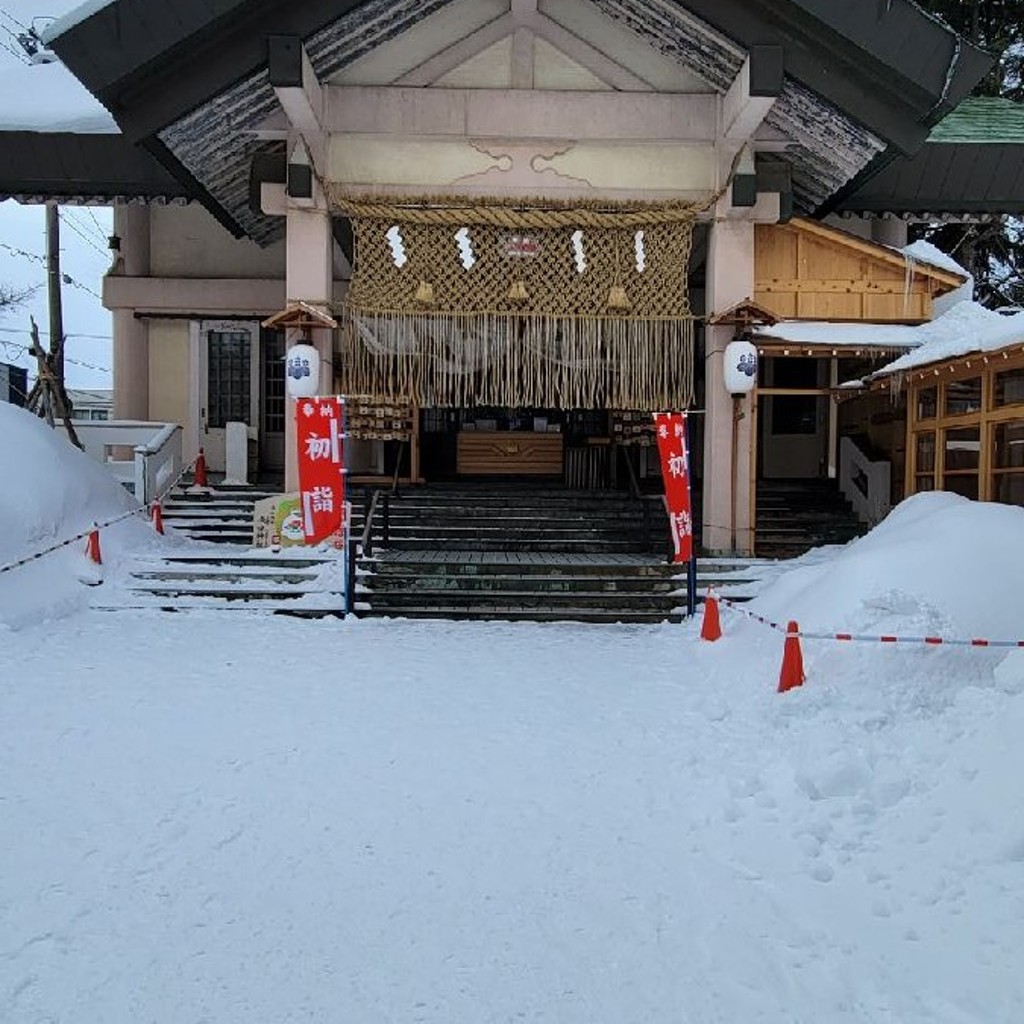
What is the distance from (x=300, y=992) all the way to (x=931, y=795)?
10.2 ft

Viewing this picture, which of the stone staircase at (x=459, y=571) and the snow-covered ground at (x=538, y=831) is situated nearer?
the snow-covered ground at (x=538, y=831)

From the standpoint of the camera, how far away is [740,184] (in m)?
11.7

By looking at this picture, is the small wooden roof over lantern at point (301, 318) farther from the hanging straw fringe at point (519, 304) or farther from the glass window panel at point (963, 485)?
the glass window panel at point (963, 485)

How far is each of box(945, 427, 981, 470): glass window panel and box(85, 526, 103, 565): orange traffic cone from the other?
10.9 metres

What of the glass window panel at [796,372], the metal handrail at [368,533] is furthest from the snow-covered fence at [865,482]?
the metal handrail at [368,533]

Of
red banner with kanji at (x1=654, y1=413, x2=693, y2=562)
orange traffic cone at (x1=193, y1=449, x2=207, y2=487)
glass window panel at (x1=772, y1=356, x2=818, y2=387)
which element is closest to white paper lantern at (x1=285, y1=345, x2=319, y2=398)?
orange traffic cone at (x1=193, y1=449, x2=207, y2=487)

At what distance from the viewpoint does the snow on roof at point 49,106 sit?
1384 centimetres

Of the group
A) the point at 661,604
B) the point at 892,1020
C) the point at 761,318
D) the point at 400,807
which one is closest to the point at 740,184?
the point at 761,318

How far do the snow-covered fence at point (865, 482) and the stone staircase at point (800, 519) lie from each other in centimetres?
19

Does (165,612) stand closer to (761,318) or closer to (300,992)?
(300,992)

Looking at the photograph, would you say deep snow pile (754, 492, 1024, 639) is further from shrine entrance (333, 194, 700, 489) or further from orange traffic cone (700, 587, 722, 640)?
shrine entrance (333, 194, 700, 489)

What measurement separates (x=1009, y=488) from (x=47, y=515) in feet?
38.0

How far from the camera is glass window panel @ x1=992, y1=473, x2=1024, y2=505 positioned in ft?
33.0

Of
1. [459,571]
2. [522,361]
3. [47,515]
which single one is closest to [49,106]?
[47,515]
